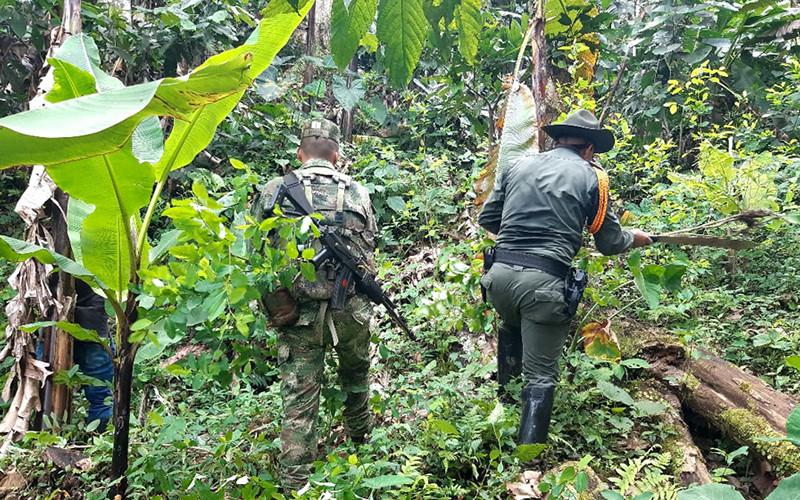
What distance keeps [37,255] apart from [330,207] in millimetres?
1605

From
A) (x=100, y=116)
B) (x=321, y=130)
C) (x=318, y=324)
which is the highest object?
(x=100, y=116)

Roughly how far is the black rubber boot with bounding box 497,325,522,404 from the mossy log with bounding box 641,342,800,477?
1032 mm

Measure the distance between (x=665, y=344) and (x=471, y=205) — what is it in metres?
3.23

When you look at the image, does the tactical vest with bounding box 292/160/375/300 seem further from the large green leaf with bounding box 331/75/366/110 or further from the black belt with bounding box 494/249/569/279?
the large green leaf with bounding box 331/75/366/110

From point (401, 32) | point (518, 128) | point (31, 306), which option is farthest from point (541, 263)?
point (31, 306)

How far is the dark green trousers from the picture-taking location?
115 inches

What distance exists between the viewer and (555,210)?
3.04 meters

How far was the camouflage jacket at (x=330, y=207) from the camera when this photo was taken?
2975 mm

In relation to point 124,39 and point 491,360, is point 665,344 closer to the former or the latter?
point 491,360

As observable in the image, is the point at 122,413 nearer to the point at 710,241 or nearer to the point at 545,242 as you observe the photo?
the point at 545,242

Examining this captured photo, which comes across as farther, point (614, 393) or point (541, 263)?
point (614, 393)

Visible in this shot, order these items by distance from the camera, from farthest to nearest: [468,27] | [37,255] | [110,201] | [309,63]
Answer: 1. [309,63]
2. [110,201]
3. [37,255]
4. [468,27]

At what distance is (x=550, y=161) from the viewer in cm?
316

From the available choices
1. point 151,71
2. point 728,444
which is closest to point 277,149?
point 151,71
